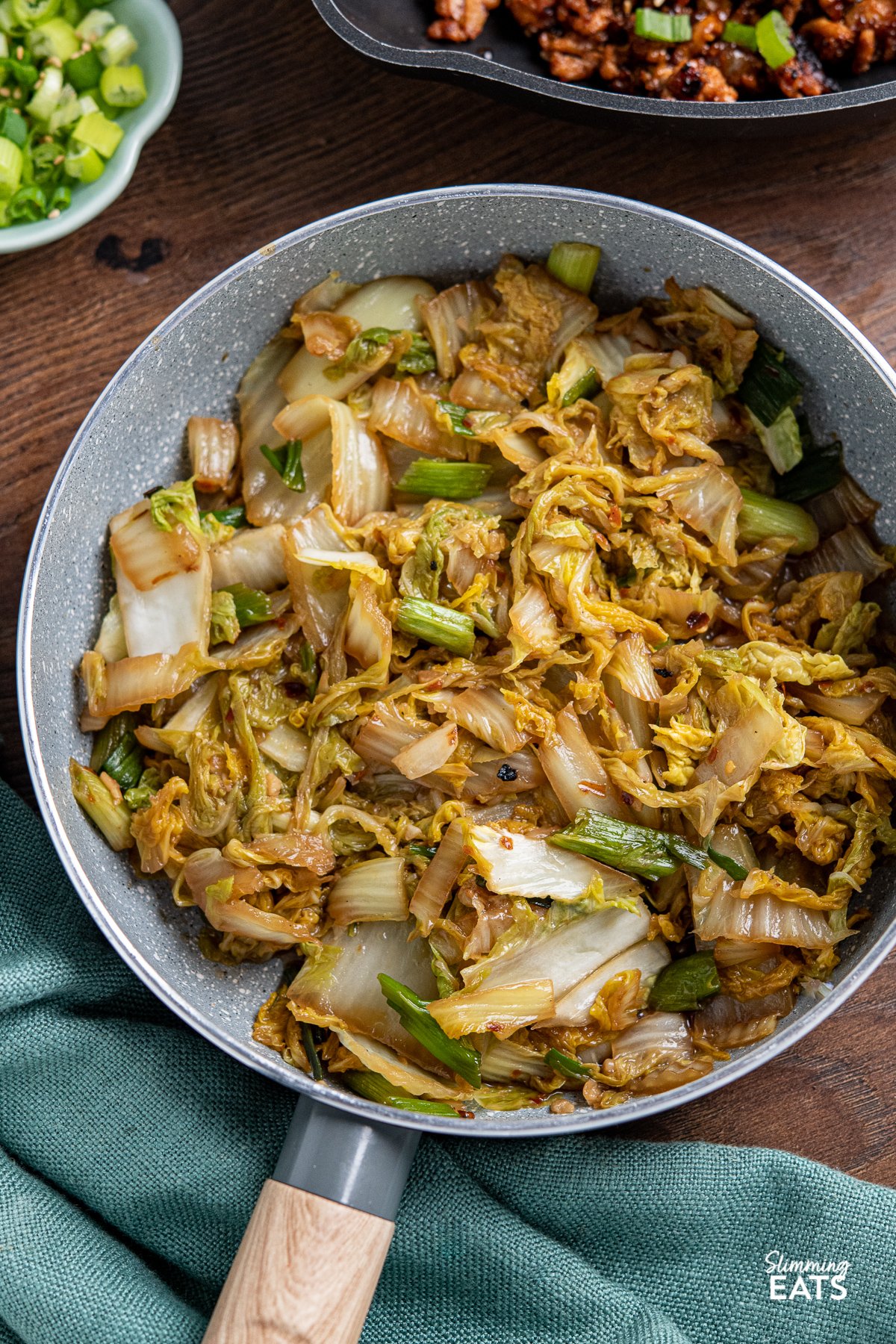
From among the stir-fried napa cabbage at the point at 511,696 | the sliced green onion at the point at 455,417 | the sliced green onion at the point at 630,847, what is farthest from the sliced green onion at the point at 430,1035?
the sliced green onion at the point at 455,417

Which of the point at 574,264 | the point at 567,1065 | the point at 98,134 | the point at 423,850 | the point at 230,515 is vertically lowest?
the point at 567,1065

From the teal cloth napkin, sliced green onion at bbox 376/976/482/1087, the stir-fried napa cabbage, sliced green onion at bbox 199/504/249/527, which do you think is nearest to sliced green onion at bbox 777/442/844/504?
the stir-fried napa cabbage

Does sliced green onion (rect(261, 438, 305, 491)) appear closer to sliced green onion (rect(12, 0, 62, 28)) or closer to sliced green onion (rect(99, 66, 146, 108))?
sliced green onion (rect(99, 66, 146, 108))

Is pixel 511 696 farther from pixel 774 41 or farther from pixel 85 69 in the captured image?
pixel 85 69

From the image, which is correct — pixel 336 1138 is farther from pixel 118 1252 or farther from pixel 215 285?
pixel 215 285

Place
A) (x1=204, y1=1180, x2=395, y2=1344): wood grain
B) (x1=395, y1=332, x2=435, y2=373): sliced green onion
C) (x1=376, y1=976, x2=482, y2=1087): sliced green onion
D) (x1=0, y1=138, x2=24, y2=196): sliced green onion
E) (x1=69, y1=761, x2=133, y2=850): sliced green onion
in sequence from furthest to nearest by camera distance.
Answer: (x1=0, y1=138, x2=24, y2=196): sliced green onion < (x1=395, y1=332, x2=435, y2=373): sliced green onion < (x1=69, y1=761, x2=133, y2=850): sliced green onion < (x1=376, y1=976, x2=482, y2=1087): sliced green onion < (x1=204, y1=1180, x2=395, y2=1344): wood grain

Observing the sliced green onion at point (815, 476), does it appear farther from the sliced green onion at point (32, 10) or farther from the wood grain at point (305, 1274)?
the sliced green onion at point (32, 10)

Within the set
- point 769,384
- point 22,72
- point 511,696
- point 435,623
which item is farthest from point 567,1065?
point 22,72
